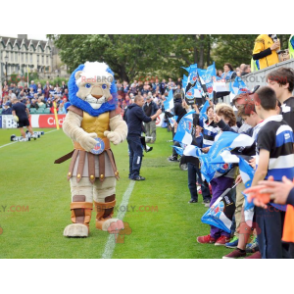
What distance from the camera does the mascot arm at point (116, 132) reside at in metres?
7.36

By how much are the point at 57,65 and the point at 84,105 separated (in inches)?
1741

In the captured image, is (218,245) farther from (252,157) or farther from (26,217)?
(26,217)

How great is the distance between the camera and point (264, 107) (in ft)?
16.1

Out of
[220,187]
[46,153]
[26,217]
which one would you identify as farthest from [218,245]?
[46,153]

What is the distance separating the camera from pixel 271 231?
16.1 ft

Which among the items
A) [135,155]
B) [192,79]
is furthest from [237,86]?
[135,155]

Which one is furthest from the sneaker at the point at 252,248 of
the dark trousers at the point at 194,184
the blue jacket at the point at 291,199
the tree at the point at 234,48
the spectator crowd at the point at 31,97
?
the tree at the point at 234,48

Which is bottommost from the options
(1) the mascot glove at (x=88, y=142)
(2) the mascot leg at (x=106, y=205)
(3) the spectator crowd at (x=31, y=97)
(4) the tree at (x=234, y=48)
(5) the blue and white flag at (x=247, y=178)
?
(2) the mascot leg at (x=106, y=205)

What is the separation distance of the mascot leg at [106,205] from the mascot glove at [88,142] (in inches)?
22.2

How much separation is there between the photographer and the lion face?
5476 millimetres

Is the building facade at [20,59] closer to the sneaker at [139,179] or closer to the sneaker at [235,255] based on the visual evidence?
the sneaker at [139,179]

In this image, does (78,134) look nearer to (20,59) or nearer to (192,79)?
(192,79)

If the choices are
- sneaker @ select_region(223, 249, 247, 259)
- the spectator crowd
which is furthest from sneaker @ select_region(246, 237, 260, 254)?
the spectator crowd

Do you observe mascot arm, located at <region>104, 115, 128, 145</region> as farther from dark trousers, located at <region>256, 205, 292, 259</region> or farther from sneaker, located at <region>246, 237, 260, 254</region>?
dark trousers, located at <region>256, 205, 292, 259</region>
